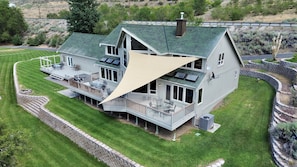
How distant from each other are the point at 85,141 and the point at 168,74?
7.86 metres

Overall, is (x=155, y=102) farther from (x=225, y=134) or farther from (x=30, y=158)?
(x=30, y=158)

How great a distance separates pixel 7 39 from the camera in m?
63.5

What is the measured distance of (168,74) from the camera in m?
17.0

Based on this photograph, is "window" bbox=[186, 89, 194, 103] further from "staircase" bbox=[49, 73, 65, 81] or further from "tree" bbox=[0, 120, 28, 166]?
"staircase" bbox=[49, 73, 65, 81]

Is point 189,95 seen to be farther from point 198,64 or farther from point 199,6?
point 199,6

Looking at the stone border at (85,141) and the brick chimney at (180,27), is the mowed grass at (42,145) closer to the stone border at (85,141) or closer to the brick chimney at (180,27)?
the stone border at (85,141)

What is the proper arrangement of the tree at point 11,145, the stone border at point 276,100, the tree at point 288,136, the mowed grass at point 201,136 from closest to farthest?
the tree at point 11,145, the tree at point 288,136, the stone border at point 276,100, the mowed grass at point 201,136

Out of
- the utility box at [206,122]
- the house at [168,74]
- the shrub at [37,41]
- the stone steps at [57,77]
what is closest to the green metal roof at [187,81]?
the house at [168,74]

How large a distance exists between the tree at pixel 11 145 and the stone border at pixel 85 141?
4.93m

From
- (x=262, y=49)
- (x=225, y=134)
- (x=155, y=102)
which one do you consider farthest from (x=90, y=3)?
(x=225, y=134)

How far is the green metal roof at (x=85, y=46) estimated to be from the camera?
26.6 meters

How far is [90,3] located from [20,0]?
185271mm

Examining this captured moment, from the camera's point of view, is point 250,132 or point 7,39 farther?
point 7,39

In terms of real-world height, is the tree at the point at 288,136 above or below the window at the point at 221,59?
below
